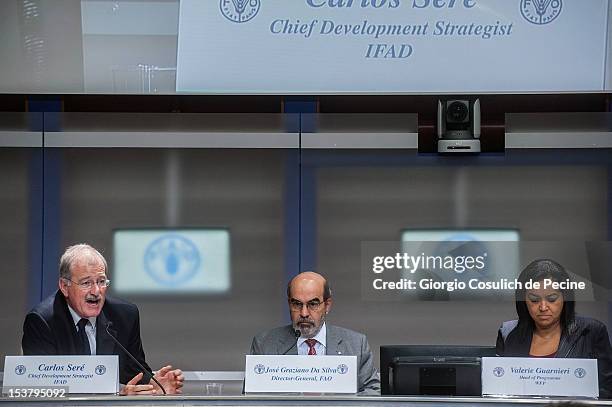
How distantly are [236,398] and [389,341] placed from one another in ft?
8.37

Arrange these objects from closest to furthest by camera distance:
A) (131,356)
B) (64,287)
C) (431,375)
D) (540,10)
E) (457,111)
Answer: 1. (431,375)
2. (131,356)
3. (64,287)
4. (540,10)
5. (457,111)

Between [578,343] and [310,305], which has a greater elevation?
[310,305]

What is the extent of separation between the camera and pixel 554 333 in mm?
4918

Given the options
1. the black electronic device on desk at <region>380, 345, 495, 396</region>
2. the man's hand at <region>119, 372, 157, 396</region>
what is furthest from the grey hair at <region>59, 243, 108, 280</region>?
the black electronic device on desk at <region>380, 345, 495, 396</region>

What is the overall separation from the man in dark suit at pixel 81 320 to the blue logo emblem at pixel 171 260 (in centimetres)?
127

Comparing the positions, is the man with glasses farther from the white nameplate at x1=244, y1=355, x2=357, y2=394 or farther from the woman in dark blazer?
the woman in dark blazer

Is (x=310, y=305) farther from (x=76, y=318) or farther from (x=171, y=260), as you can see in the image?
(x=171, y=260)

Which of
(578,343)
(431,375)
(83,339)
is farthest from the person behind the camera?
(83,339)

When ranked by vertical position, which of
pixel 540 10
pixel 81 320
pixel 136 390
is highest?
pixel 540 10

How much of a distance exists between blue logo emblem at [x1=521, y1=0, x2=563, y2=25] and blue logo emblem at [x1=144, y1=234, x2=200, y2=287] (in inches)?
87.3

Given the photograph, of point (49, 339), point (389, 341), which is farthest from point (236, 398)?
point (389, 341)

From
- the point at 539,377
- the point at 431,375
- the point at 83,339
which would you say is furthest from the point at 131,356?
the point at 539,377

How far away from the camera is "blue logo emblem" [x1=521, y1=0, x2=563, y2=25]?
6.05m

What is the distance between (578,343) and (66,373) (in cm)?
207
